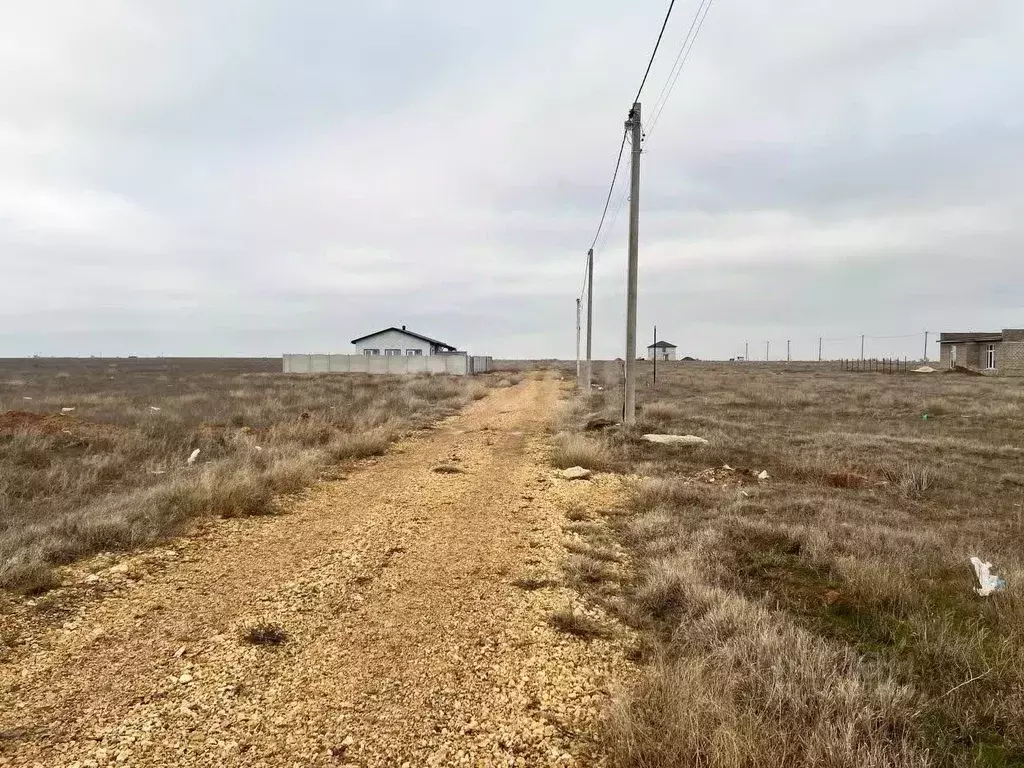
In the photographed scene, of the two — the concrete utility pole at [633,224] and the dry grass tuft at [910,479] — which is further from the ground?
the concrete utility pole at [633,224]

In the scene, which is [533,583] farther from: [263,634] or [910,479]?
[910,479]

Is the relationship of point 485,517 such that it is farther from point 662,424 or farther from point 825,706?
point 662,424

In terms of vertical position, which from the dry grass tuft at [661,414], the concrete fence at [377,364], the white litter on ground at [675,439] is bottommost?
the white litter on ground at [675,439]

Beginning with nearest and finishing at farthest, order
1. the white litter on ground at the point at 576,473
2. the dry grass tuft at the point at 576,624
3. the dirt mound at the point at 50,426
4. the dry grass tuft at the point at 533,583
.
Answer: the dry grass tuft at the point at 576,624, the dry grass tuft at the point at 533,583, the white litter on ground at the point at 576,473, the dirt mound at the point at 50,426

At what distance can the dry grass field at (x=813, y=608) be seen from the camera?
121 inches

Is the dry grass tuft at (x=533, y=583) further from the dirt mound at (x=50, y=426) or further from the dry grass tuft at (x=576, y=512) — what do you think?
the dirt mound at (x=50, y=426)

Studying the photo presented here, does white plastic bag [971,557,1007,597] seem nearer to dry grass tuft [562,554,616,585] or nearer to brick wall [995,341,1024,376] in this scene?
dry grass tuft [562,554,616,585]

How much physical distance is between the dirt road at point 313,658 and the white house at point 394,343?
187 ft

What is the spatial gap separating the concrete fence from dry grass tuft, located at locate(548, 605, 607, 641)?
48649 mm

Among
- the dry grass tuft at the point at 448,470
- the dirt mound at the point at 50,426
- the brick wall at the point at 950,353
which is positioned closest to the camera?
the dry grass tuft at the point at 448,470

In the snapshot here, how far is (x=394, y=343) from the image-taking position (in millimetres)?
63781

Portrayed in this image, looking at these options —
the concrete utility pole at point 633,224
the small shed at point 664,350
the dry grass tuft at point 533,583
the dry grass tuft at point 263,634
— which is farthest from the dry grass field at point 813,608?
the small shed at point 664,350

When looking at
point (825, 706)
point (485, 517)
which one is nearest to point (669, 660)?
point (825, 706)

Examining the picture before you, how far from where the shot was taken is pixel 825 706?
325 cm
